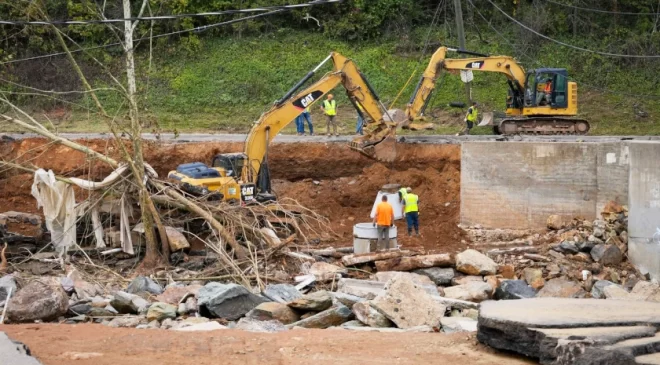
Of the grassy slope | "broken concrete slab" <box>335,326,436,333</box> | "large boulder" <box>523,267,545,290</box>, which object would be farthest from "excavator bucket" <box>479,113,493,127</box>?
"broken concrete slab" <box>335,326,436,333</box>

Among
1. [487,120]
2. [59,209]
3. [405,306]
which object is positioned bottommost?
[405,306]

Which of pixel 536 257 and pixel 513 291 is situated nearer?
pixel 513 291

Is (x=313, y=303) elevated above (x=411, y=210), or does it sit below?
below

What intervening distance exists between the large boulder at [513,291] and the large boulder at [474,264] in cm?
160

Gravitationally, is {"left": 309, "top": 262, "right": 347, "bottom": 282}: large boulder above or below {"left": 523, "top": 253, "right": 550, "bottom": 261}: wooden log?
above

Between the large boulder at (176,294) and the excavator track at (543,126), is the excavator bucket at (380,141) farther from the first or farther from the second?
the large boulder at (176,294)

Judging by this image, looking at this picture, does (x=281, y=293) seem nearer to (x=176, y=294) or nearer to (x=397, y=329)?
(x=176, y=294)

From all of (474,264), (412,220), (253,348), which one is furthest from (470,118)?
(253,348)

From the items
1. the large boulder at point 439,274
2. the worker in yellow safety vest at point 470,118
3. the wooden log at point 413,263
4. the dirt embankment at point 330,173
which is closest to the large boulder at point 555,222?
the dirt embankment at point 330,173

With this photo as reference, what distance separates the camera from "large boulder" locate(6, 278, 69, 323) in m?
12.4

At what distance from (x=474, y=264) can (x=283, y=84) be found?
19981 mm

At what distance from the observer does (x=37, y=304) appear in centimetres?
1264

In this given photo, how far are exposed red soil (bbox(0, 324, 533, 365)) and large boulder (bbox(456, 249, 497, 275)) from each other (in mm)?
7965

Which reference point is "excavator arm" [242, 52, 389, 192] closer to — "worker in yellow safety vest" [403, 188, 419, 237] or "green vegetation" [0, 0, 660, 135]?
"worker in yellow safety vest" [403, 188, 419, 237]
